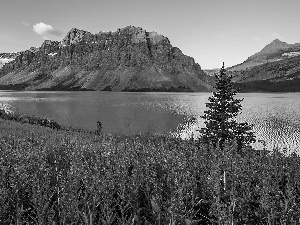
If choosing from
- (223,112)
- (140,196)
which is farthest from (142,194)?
(223,112)

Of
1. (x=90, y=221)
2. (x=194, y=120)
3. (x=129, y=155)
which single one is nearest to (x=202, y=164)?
(x=129, y=155)

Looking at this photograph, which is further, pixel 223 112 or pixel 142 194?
pixel 223 112

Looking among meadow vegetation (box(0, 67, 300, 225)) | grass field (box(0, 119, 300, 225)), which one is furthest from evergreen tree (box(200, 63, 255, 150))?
grass field (box(0, 119, 300, 225))

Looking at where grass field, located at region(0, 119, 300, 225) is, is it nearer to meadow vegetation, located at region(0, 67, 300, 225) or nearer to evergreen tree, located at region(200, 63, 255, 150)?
meadow vegetation, located at region(0, 67, 300, 225)

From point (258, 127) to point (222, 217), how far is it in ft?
207

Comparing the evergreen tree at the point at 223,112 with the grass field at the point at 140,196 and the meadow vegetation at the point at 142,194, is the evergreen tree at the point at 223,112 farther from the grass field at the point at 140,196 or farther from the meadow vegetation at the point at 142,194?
the grass field at the point at 140,196

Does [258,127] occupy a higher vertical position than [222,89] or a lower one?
lower

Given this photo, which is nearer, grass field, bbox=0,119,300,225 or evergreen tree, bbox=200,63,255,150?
grass field, bbox=0,119,300,225

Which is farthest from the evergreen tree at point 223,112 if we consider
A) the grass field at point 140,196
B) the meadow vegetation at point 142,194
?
the grass field at point 140,196

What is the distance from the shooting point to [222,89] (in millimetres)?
23562

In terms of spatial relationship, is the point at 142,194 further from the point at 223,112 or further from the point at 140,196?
the point at 223,112

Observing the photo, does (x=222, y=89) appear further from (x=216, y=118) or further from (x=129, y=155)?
(x=129, y=155)

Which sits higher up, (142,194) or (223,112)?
(223,112)

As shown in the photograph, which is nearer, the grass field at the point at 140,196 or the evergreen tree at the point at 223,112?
the grass field at the point at 140,196
